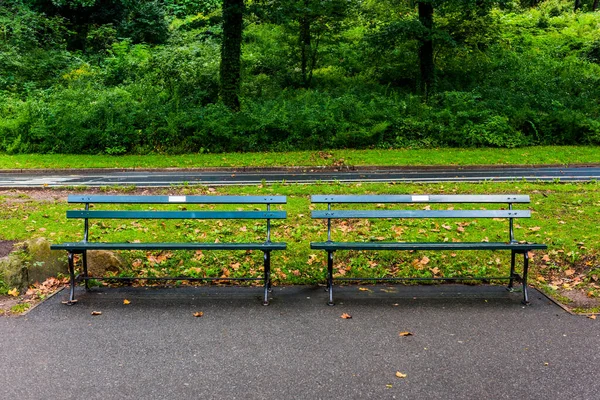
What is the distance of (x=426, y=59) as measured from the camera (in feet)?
69.9

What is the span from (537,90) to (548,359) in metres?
19.6

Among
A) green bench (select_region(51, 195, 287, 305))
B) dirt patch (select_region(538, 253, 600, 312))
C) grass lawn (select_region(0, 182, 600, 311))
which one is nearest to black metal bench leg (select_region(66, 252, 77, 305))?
green bench (select_region(51, 195, 287, 305))

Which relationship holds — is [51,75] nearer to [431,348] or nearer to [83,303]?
[83,303]

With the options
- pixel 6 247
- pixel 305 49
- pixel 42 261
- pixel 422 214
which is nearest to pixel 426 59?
pixel 305 49

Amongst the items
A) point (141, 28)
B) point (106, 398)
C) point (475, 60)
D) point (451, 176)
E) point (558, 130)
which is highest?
point (141, 28)

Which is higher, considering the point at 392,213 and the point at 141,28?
the point at 141,28

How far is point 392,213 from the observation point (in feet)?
18.8

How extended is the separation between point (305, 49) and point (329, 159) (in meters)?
9.32

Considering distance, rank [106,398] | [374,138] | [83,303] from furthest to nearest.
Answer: [374,138] → [83,303] → [106,398]

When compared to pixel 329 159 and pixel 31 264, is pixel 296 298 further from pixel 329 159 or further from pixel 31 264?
pixel 329 159

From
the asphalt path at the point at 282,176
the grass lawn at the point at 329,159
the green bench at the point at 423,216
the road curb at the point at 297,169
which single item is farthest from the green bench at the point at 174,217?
the grass lawn at the point at 329,159

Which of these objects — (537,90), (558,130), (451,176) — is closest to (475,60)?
(537,90)

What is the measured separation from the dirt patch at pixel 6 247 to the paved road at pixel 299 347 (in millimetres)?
1670

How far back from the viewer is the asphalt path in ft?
40.4
